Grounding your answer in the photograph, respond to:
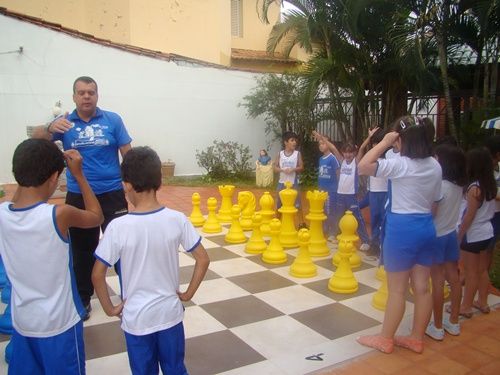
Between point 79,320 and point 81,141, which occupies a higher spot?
point 81,141

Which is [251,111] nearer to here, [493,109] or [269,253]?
[493,109]

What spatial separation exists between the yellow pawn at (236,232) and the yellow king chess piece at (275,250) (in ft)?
2.30

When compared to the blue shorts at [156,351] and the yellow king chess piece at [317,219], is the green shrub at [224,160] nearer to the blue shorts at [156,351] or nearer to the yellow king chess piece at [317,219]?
the yellow king chess piece at [317,219]

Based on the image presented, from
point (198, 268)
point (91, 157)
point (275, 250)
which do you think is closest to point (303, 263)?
point (275, 250)

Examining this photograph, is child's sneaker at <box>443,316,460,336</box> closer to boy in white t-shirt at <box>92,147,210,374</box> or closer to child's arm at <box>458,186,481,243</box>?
child's arm at <box>458,186,481,243</box>

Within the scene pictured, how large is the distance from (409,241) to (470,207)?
0.72m

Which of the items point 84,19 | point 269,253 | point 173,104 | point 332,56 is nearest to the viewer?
point 269,253

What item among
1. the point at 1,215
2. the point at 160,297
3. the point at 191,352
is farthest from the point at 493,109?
the point at 1,215

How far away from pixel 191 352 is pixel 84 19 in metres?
12.6

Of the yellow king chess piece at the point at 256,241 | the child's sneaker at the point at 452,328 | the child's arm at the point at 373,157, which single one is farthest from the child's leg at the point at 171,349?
the yellow king chess piece at the point at 256,241

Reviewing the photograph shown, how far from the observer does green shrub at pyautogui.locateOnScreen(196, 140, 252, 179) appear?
11.4m

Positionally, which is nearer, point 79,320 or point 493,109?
point 79,320

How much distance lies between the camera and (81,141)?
3.13 m

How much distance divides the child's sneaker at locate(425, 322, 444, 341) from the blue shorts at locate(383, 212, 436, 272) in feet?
1.94
